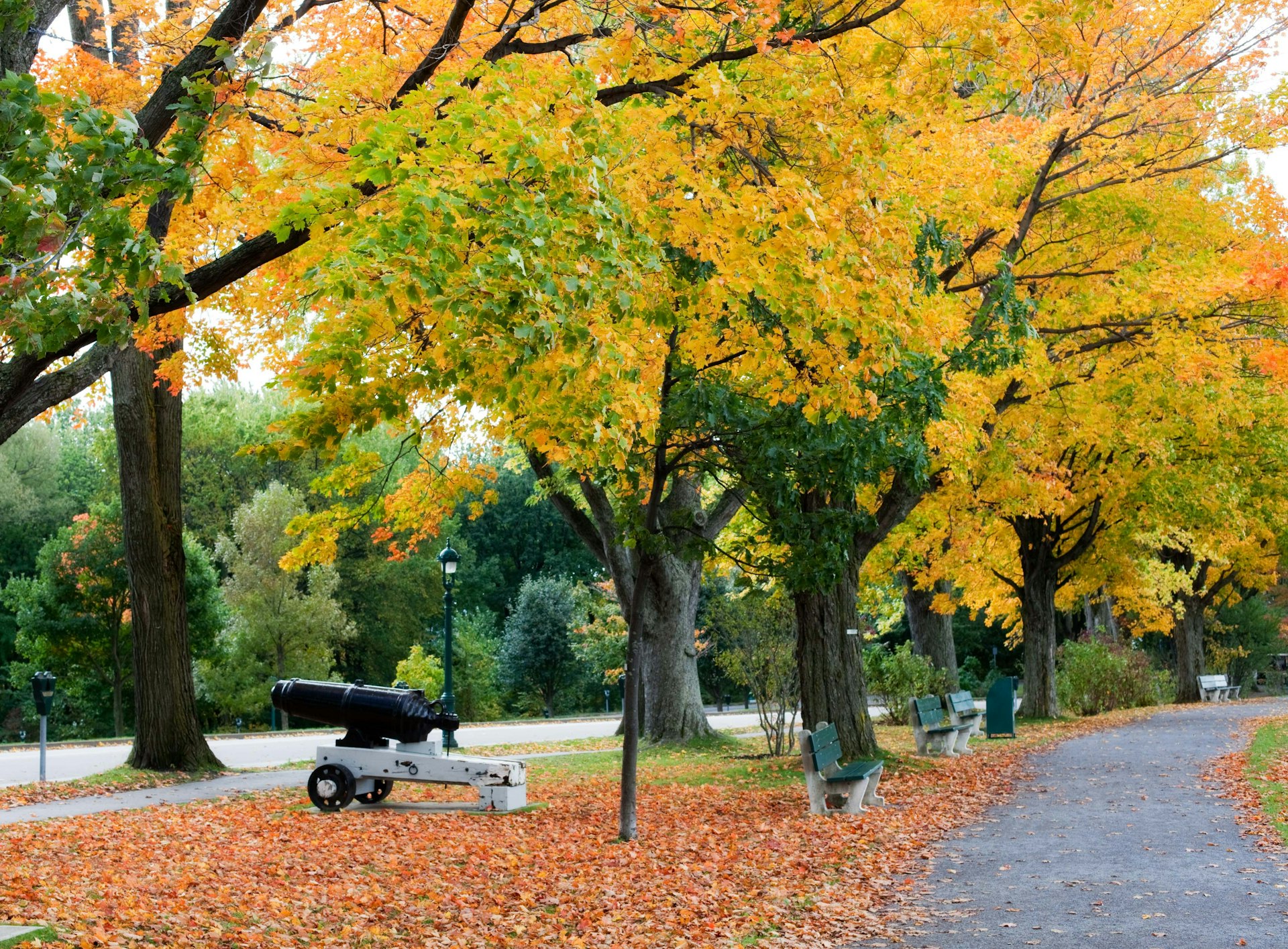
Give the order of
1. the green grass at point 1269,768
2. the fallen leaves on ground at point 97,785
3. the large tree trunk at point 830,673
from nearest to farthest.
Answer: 1. the green grass at point 1269,768
2. the fallen leaves on ground at point 97,785
3. the large tree trunk at point 830,673

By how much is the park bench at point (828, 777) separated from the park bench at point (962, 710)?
651 cm

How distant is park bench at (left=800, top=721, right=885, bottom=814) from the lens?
1091cm

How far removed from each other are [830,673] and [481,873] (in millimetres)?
6985

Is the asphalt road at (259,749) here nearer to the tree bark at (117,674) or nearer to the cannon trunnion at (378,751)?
the tree bark at (117,674)

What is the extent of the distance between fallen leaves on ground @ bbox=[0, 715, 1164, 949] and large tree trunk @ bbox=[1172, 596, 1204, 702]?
25.3m

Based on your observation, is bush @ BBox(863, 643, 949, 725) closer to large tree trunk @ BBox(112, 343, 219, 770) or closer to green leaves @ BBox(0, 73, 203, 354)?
large tree trunk @ BBox(112, 343, 219, 770)

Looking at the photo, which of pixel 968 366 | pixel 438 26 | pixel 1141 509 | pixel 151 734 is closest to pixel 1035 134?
pixel 968 366

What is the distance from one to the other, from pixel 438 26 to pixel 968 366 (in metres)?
6.66

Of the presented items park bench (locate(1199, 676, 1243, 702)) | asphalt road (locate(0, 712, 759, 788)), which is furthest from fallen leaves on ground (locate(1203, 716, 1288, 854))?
park bench (locate(1199, 676, 1243, 702))

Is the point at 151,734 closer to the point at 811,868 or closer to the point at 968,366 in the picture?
the point at 811,868

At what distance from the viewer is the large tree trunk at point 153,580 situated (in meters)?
14.9

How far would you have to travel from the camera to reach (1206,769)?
14.0 metres

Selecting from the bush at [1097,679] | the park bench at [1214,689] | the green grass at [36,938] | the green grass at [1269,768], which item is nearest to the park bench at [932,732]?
the green grass at [1269,768]

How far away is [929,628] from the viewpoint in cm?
2766
